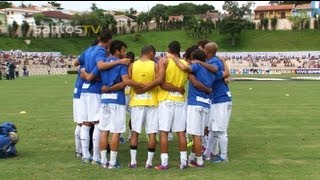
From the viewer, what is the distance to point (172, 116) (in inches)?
372

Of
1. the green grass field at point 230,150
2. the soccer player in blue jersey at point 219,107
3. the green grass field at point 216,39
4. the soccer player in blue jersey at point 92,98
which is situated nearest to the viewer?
the green grass field at point 230,150

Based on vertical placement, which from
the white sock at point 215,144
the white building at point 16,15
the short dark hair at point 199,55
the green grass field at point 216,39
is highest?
the white building at point 16,15

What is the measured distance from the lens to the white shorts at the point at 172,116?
30.8 feet

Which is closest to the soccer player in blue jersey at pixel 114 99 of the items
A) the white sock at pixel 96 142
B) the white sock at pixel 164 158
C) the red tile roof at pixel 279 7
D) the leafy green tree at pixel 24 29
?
the white sock at pixel 96 142

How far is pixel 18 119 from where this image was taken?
17.4 meters

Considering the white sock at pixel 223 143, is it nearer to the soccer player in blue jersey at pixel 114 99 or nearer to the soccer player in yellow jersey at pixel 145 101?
the soccer player in yellow jersey at pixel 145 101

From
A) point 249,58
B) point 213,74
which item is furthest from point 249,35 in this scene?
point 213,74

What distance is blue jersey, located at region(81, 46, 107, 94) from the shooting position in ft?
31.9

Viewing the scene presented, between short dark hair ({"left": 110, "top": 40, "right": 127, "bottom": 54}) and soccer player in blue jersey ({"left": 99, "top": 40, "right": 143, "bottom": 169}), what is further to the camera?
short dark hair ({"left": 110, "top": 40, "right": 127, "bottom": 54})

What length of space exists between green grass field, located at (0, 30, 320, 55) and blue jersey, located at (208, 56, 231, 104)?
84.1m

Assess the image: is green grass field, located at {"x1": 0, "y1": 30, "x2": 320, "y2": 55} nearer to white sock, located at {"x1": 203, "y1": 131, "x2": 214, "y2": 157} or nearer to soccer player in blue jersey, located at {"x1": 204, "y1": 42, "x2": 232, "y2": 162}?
white sock, located at {"x1": 203, "y1": 131, "x2": 214, "y2": 157}

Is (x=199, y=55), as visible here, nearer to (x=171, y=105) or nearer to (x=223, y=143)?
(x=171, y=105)

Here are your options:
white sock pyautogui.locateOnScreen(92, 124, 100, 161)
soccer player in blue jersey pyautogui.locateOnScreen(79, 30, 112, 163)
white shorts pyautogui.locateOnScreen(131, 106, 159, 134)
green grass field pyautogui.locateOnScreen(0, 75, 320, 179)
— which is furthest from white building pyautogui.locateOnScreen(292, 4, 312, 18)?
white shorts pyautogui.locateOnScreen(131, 106, 159, 134)

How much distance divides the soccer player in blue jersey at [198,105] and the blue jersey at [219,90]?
458 millimetres
